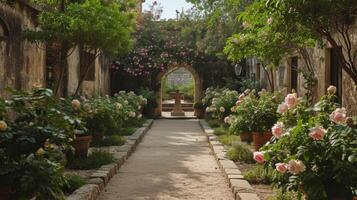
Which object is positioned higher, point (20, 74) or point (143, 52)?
point (143, 52)

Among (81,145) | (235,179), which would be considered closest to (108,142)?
(81,145)

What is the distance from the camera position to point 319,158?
12.4 feet

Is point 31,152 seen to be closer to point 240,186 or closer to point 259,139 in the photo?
point 240,186

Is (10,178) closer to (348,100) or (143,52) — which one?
(348,100)

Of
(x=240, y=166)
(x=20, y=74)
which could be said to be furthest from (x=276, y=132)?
(x=20, y=74)

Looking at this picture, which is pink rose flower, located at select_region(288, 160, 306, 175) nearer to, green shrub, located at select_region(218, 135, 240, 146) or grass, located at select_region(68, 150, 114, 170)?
grass, located at select_region(68, 150, 114, 170)

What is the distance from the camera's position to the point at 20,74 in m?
8.37

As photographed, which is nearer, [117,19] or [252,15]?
[252,15]

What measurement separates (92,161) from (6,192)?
319 centimetres

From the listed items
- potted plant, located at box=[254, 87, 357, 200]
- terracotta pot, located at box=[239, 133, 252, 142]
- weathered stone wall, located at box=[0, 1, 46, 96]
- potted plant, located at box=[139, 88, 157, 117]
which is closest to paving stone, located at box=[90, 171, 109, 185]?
weathered stone wall, located at box=[0, 1, 46, 96]

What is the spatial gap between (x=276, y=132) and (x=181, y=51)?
47.8 feet

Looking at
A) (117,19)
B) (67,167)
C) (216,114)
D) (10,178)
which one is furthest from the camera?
(216,114)

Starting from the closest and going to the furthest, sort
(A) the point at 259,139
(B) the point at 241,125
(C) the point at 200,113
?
(A) the point at 259,139
(B) the point at 241,125
(C) the point at 200,113

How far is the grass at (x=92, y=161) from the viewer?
22.7ft
